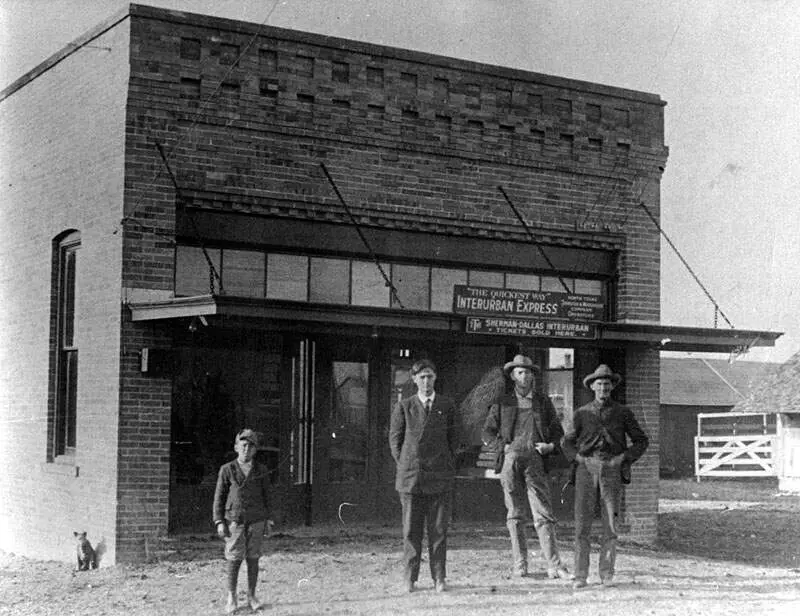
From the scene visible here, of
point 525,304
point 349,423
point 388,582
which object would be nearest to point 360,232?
point 525,304

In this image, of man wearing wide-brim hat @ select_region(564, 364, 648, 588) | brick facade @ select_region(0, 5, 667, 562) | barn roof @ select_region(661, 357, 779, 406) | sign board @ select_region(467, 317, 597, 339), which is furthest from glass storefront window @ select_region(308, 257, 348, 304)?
barn roof @ select_region(661, 357, 779, 406)

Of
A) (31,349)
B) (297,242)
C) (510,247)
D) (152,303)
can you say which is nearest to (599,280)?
(510,247)

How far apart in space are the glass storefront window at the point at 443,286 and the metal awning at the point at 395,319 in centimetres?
141

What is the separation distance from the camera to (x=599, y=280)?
14.3 metres

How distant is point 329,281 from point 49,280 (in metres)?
3.34

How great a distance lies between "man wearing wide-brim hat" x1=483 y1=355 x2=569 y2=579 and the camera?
9.80m

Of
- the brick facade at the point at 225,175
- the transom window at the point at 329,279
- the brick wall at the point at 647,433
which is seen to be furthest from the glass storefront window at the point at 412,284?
the brick wall at the point at 647,433

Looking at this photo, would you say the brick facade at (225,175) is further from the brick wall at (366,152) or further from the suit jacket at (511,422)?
the suit jacket at (511,422)

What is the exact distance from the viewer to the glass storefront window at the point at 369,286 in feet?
41.9

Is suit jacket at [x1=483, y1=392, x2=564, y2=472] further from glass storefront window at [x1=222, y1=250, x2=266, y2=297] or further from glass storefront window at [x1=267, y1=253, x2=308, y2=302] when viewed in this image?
glass storefront window at [x1=222, y1=250, x2=266, y2=297]

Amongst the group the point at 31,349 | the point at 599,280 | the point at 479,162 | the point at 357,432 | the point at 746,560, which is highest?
the point at 479,162

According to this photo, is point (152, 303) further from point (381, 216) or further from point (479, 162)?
point (479, 162)

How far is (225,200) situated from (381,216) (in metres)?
1.84

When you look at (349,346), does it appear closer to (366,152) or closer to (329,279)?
(329,279)
